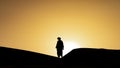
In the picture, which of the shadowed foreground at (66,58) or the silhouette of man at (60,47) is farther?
the silhouette of man at (60,47)

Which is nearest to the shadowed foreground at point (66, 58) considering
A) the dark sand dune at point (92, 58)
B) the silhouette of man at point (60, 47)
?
the dark sand dune at point (92, 58)

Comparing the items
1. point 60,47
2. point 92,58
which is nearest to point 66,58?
point 60,47

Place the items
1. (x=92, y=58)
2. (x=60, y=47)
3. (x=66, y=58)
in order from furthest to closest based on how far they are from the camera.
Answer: (x=60, y=47), (x=92, y=58), (x=66, y=58)

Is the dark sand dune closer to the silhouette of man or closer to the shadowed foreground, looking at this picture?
the shadowed foreground

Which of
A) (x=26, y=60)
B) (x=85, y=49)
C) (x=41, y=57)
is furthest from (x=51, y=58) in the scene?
(x=85, y=49)

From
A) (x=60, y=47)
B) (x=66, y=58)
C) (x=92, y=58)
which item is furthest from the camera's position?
(x=60, y=47)

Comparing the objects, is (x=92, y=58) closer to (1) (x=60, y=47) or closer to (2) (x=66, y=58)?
(2) (x=66, y=58)

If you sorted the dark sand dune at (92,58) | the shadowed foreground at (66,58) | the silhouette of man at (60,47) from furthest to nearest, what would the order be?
the silhouette of man at (60,47) → the dark sand dune at (92,58) → the shadowed foreground at (66,58)

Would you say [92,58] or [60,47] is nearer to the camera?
[92,58]

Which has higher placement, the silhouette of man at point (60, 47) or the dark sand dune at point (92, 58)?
the silhouette of man at point (60, 47)

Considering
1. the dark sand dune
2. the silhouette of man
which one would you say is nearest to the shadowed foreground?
the dark sand dune

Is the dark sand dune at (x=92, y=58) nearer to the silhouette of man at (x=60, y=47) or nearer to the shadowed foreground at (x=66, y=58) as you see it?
the shadowed foreground at (x=66, y=58)

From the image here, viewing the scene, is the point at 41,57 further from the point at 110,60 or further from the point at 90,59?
the point at 110,60

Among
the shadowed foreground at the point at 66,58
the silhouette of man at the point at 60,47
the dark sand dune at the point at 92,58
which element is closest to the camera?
the shadowed foreground at the point at 66,58
